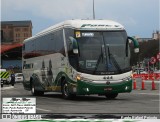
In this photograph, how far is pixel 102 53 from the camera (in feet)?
57.7

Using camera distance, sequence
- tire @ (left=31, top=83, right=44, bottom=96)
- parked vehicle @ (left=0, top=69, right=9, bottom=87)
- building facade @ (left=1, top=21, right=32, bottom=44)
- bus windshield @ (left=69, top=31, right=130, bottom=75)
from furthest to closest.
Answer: parked vehicle @ (left=0, top=69, right=9, bottom=87)
tire @ (left=31, top=83, right=44, bottom=96)
bus windshield @ (left=69, top=31, right=130, bottom=75)
building facade @ (left=1, top=21, right=32, bottom=44)

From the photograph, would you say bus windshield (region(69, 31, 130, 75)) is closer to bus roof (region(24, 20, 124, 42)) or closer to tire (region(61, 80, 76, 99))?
bus roof (region(24, 20, 124, 42))

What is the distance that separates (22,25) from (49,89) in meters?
11.7

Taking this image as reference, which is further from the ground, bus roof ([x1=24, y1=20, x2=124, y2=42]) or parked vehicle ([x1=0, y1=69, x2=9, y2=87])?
bus roof ([x1=24, y1=20, x2=124, y2=42])

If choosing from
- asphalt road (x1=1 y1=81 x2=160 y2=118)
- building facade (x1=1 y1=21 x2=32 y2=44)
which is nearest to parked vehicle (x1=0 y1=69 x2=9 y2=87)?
asphalt road (x1=1 y1=81 x2=160 y2=118)

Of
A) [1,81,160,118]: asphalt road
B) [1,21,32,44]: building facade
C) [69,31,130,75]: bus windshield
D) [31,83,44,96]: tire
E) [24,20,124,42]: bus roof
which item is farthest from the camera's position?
[31,83,44,96]: tire

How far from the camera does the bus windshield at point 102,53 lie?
1753 cm

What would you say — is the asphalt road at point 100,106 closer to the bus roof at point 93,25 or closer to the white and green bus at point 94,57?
the white and green bus at point 94,57

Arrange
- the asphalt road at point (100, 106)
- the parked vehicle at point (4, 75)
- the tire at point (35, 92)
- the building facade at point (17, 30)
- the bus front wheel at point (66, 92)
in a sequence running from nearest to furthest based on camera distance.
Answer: the building facade at point (17, 30)
the asphalt road at point (100, 106)
the bus front wheel at point (66, 92)
the tire at point (35, 92)
the parked vehicle at point (4, 75)

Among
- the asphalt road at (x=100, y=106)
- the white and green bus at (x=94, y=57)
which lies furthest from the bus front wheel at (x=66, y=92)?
the asphalt road at (x=100, y=106)

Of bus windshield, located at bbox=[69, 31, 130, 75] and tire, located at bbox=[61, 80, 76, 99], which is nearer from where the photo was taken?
bus windshield, located at bbox=[69, 31, 130, 75]

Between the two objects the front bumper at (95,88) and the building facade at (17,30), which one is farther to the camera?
the front bumper at (95,88)

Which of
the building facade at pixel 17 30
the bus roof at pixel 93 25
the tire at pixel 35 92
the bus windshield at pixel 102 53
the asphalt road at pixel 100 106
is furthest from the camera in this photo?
the tire at pixel 35 92

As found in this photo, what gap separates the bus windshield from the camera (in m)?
17.5
